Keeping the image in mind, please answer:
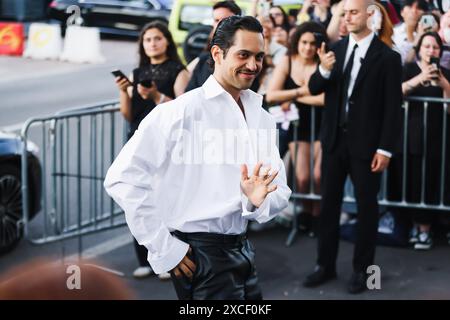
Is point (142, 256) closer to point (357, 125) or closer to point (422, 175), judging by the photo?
point (357, 125)

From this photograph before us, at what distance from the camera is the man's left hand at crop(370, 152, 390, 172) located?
632 cm

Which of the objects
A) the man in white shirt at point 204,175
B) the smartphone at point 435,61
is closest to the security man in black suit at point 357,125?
the smartphone at point 435,61

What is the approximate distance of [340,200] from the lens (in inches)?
263

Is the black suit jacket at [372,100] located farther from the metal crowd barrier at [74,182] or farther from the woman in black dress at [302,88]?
the metal crowd barrier at [74,182]

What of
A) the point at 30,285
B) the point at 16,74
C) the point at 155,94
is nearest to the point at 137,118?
the point at 155,94

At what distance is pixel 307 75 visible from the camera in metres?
7.61

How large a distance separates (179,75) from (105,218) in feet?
5.34

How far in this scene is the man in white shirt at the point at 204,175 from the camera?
358 cm

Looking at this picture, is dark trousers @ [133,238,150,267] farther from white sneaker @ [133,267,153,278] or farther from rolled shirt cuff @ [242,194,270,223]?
rolled shirt cuff @ [242,194,270,223]

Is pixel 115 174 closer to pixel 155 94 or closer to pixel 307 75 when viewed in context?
pixel 155 94

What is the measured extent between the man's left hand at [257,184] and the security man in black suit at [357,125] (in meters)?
2.99

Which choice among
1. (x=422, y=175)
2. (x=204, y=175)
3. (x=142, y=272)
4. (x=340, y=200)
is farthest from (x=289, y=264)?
(x=204, y=175)

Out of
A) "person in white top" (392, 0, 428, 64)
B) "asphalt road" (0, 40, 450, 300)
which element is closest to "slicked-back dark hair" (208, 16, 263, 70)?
"asphalt road" (0, 40, 450, 300)

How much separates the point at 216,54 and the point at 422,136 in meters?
4.10
